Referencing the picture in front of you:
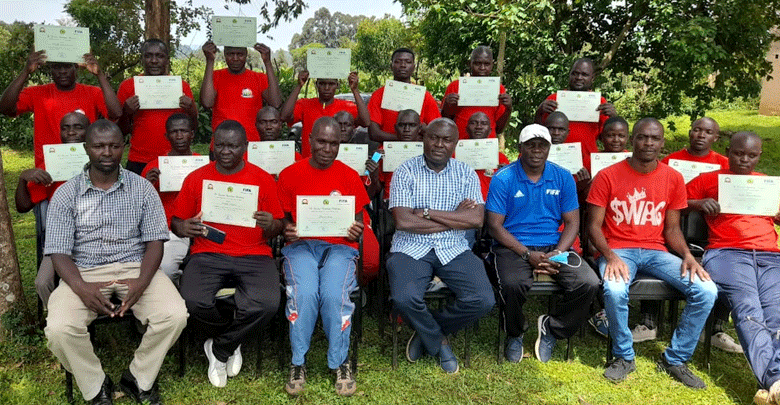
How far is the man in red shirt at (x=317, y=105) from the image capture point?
5.84 metres

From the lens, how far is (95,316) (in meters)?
3.75

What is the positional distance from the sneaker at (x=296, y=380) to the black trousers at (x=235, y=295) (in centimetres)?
37

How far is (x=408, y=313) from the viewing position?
4242 millimetres

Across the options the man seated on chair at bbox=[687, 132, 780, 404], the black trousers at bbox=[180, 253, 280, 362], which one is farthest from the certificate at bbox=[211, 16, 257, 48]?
the man seated on chair at bbox=[687, 132, 780, 404]

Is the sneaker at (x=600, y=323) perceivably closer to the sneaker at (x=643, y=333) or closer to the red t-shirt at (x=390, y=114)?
the sneaker at (x=643, y=333)

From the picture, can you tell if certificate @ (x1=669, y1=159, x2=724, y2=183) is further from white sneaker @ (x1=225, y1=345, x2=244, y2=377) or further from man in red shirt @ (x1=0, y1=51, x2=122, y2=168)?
man in red shirt @ (x1=0, y1=51, x2=122, y2=168)

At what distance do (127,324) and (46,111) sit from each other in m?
1.84

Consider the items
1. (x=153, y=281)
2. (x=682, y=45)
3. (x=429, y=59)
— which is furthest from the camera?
(x=429, y=59)

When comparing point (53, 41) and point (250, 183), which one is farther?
point (53, 41)

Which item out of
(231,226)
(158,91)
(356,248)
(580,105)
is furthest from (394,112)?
(231,226)

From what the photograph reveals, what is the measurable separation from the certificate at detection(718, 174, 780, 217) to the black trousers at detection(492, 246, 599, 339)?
1.23 metres

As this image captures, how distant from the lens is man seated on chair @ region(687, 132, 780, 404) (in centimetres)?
404

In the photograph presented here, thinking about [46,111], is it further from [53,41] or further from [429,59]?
[429,59]

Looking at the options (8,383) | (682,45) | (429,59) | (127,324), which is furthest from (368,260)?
(429,59)
